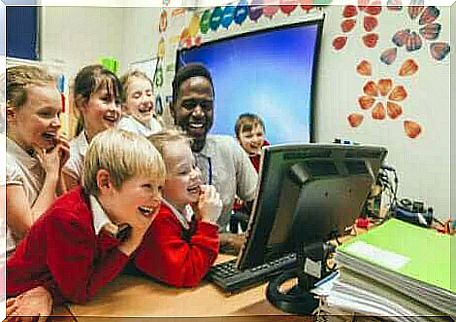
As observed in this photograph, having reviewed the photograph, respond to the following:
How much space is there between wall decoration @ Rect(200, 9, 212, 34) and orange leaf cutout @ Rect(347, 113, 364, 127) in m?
0.47

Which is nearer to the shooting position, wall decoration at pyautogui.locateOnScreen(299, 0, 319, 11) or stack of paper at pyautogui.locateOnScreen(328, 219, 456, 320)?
stack of paper at pyautogui.locateOnScreen(328, 219, 456, 320)

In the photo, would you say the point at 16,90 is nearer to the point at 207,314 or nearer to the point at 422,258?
the point at 207,314

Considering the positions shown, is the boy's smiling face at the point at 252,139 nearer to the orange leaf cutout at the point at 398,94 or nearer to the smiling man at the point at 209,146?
the smiling man at the point at 209,146

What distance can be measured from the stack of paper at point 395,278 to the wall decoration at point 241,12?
0.61 metres

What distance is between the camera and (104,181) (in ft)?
3.40

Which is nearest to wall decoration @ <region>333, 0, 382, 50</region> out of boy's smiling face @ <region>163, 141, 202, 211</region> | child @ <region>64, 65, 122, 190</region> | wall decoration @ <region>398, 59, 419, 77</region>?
wall decoration @ <region>398, 59, 419, 77</region>

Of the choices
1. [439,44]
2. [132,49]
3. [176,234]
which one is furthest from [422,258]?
[132,49]

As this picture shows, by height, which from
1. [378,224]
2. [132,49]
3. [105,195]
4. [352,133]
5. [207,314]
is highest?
[132,49]

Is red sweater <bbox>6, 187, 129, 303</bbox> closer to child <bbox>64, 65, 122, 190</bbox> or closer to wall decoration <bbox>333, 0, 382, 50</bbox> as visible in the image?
child <bbox>64, 65, 122, 190</bbox>

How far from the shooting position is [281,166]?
1.06 meters

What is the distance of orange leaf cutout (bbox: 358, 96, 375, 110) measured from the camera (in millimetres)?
1372

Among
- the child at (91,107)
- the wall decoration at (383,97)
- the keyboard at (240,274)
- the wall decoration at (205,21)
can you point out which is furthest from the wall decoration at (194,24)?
the keyboard at (240,274)

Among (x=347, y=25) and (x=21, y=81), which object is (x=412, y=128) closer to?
(x=347, y=25)

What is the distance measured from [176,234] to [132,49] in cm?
44
